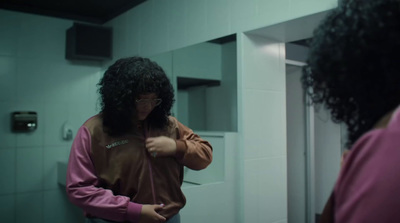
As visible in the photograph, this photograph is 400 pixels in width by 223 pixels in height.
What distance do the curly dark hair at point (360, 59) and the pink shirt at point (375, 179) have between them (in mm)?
103

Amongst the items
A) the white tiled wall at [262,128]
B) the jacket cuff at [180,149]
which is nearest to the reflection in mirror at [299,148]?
the white tiled wall at [262,128]

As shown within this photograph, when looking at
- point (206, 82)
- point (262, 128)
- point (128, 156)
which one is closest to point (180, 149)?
point (128, 156)

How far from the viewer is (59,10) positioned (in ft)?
10.1

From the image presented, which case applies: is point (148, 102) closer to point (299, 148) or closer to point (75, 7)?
point (75, 7)

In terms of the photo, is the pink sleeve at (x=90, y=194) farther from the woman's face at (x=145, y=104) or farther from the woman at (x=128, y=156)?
the woman's face at (x=145, y=104)

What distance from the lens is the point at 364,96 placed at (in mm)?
562

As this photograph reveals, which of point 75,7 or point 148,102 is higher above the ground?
point 75,7

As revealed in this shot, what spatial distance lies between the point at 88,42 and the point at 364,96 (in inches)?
113

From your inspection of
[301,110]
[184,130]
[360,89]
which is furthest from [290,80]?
[360,89]

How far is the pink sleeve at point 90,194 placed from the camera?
3.51 feet

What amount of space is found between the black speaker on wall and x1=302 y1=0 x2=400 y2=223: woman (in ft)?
8.89

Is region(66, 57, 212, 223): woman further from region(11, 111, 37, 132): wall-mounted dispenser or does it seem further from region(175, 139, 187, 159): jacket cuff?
region(11, 111, 37, 132): wall-mounted dispenser

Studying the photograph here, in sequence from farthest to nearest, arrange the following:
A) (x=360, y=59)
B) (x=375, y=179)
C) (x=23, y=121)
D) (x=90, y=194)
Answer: (x=23, y=121) < (x=90, y=194) < (x=360, y=59) < (x=375, y=179)

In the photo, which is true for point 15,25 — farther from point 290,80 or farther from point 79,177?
point 290,80
